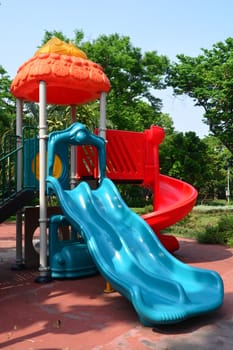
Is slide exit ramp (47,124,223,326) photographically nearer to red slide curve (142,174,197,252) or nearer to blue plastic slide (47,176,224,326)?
blue plastic slide (47,176,224,326)

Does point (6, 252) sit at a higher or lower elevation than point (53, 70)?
lower

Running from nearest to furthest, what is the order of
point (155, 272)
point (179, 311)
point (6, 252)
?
point (179, 311), point (155, 272), point (6, 252)

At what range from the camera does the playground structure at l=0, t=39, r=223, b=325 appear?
17.5 feet

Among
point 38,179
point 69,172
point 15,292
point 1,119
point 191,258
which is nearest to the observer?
point 15,292

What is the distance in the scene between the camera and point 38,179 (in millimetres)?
8273

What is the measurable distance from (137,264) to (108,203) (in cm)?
187

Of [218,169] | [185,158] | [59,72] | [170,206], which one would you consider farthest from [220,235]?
[218,169]

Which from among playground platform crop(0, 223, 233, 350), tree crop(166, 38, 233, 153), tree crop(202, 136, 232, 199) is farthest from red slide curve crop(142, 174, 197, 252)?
tree crop(202, 136, 232, 199)

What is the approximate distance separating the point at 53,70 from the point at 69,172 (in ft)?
7.78

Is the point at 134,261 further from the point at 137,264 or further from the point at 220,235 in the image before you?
the point at 220,235

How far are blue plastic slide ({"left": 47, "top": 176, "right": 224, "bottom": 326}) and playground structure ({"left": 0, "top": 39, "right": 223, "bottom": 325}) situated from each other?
13 mm

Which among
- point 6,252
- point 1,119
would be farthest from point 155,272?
point 1,119

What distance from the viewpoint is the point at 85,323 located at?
5043 millimetres

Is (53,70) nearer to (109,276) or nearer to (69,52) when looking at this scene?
(69,52)
